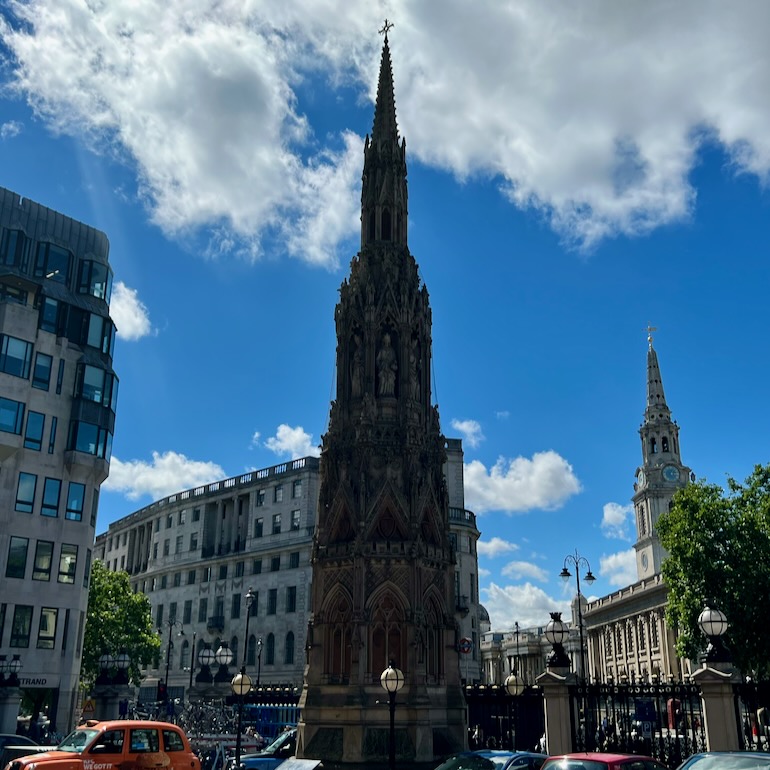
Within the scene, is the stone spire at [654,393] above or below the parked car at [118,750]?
above

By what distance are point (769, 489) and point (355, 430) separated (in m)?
21.3

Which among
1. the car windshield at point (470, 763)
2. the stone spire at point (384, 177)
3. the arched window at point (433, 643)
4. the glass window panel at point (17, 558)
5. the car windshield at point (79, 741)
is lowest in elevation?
the car windshield at point (470, 763)

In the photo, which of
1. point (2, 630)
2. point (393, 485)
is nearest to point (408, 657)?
point (393, 485)

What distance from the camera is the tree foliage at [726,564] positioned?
119 ft

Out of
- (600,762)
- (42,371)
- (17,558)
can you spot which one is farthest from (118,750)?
(42,371)

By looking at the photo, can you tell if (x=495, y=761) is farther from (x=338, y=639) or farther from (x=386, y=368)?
(x=386, y=368)

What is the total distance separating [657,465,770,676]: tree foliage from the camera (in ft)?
119

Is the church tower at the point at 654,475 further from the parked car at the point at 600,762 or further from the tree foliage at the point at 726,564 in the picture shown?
the parked car at the point at 600,762

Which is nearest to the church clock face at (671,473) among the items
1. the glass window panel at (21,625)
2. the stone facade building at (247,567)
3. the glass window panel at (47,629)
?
the stone facade building at (247,567)

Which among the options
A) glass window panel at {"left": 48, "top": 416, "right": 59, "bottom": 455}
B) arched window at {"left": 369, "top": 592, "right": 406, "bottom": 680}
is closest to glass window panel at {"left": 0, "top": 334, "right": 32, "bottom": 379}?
glass window panel at {"left": 48, "top": 416, "right": 59, "bottom": 455}

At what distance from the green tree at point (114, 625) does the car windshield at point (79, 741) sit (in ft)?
142

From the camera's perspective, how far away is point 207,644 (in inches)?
2990

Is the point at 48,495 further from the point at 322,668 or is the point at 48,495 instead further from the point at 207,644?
the point at 207,644

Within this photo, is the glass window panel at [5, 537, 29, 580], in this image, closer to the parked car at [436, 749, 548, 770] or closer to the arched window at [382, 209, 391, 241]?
the arched window at [382, 209, 391, 241]
